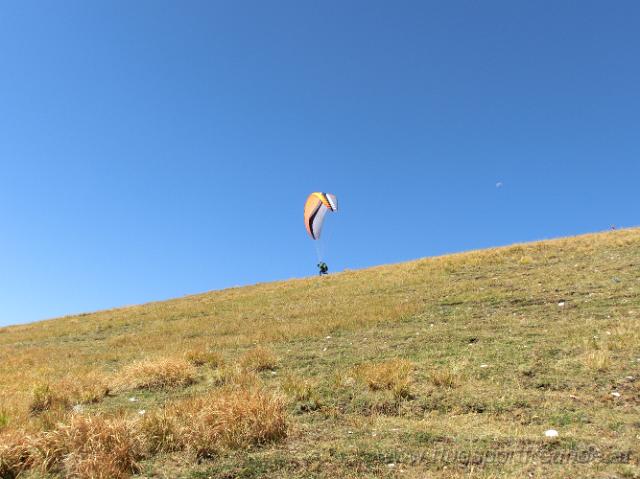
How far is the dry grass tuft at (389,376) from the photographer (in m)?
8.94

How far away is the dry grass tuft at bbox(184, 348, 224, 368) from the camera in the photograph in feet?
42.6

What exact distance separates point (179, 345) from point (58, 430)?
10185 mm

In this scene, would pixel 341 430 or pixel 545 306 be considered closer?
pixel 341 430

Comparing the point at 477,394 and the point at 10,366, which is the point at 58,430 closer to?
the point at 477,394

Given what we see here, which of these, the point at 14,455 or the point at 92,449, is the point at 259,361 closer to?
the point at 92,449

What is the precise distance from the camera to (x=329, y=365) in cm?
1185

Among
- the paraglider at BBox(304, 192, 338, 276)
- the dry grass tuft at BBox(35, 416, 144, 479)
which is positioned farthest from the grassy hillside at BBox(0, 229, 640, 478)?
the paraglider at BBox(304, 192, 338, 276)

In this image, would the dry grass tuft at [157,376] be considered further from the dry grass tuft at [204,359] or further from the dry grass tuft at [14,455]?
the dry grass tuft at [14,455]

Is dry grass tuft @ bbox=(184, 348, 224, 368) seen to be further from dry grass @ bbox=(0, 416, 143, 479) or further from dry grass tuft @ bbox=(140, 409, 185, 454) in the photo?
dry grass @ bbox=(0, 416, 143, 479)

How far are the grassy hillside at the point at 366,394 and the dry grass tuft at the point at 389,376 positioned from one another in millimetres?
36

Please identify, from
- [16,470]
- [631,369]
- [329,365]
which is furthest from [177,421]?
[631,369]

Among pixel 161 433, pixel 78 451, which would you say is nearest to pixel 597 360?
pixel 161 433

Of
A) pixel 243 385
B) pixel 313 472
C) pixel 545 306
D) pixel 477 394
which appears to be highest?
pixel 545 306

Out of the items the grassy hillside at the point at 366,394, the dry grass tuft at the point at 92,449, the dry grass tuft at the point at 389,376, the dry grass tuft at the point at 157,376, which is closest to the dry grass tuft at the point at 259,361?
the grassy hillside at the point at 366,394
